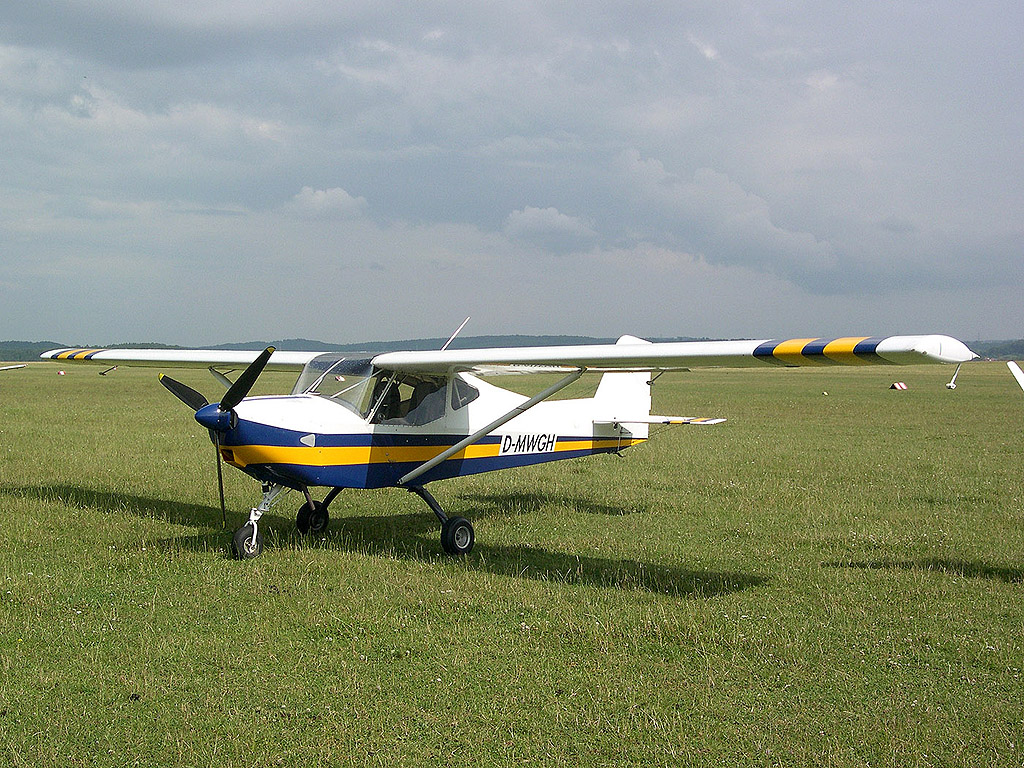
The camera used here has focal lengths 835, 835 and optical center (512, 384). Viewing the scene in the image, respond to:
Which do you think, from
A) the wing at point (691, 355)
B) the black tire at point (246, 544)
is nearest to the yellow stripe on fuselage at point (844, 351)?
the wing at point (691, 355)

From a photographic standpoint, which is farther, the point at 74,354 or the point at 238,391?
the point at 74,354

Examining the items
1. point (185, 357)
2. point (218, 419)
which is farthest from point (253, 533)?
point (185, 357)

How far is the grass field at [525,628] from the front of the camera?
469 cm

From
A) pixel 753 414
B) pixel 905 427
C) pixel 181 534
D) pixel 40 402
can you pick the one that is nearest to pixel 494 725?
pixel 181 534

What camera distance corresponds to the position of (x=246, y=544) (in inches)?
340

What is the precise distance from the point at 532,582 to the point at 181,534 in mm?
4587

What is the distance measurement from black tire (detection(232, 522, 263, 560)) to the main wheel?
1409mm

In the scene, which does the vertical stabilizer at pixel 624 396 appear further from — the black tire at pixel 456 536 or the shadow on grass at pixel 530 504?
the black tire at pixel 456 536

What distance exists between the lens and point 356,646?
6164 mm

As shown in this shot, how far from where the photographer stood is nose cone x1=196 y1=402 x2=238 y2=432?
7.96 m

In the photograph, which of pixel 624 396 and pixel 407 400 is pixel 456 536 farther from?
pixel 624 396

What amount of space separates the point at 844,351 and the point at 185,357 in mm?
9601

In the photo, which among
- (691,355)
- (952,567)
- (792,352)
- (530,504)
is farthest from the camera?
(530,504)

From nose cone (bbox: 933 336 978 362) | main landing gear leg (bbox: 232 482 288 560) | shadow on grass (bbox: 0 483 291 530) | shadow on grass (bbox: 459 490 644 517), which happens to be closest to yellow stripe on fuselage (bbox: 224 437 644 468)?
main landing gear leg (bbox: 232 482 288 560)
